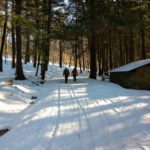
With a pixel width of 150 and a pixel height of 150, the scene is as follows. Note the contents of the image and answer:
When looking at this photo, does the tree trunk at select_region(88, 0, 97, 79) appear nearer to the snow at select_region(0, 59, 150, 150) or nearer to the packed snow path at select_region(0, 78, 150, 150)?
the snow at select_region(0, 59, 150, 150)

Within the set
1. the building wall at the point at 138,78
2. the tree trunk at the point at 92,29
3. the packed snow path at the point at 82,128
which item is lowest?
the packed snow path at the point at 82,128

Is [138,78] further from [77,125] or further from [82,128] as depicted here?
[82,128]

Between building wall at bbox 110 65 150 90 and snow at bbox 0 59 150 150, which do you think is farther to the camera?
building wall at bbox 110 65 150 90

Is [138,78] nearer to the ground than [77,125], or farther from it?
farther from it

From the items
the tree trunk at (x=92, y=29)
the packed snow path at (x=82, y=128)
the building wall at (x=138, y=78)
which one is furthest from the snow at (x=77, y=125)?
the tree trunk at (x=92, y=29)

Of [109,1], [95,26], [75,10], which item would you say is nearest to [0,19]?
[95,26]

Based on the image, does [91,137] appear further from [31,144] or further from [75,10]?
[75,10]

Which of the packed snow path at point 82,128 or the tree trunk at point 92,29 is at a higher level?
the tree trunk at point 92,29

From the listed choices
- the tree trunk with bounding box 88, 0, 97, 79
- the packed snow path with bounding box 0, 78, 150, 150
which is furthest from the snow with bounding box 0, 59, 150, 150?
the tree trunk with bounding box 88, 0, 97, 79

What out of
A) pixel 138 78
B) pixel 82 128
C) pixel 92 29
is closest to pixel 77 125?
pixel 82 128

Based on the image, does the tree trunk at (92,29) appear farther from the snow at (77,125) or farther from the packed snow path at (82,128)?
the packed snow path at (82,128)

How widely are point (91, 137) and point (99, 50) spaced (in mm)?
40794

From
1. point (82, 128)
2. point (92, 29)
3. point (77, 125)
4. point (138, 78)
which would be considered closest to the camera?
point (82, 128)

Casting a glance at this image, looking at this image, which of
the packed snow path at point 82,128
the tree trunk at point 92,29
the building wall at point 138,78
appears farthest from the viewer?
the tree trunk at point 92,29
